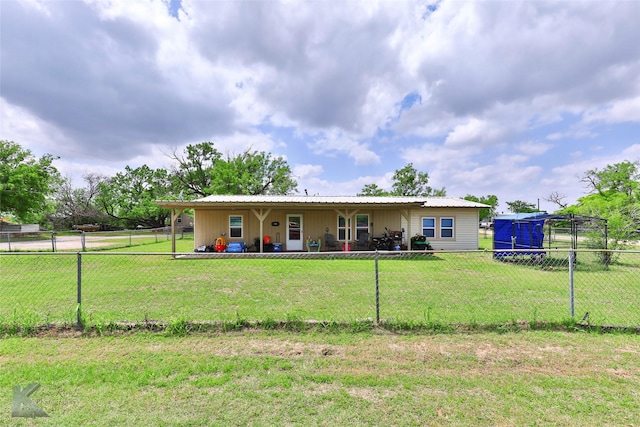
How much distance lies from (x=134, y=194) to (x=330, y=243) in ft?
120

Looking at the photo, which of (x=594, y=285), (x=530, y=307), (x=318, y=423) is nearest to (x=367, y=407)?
(x=318, y=423)

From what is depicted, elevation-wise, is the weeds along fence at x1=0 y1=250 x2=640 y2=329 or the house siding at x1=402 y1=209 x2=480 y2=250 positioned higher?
the house siding at x1=402 y1=209 x2=480 y2=250

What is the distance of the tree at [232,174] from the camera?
30578 mm

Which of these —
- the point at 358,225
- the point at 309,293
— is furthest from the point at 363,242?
the point at 309,293

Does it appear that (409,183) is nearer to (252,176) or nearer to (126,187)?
(252,176)

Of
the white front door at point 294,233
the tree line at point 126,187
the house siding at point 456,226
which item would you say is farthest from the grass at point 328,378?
the tree line at point 126,187

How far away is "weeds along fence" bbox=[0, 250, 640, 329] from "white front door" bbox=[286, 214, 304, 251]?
5.60 metres

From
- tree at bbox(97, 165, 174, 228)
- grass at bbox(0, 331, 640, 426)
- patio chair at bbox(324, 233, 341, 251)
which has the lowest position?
grass at bbox(0, 331, 640, 426)

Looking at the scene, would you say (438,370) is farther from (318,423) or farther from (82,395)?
(82,395)

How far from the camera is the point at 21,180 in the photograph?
26.2 metres

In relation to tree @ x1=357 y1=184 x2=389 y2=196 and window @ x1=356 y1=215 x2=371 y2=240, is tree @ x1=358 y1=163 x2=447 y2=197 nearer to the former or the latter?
tree @ x1=357 y1=184 x2=389 y2=196

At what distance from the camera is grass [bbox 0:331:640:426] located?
2.48 meters

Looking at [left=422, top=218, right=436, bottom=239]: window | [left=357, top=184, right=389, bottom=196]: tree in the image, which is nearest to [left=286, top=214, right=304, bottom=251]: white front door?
[left=422, top=218, right=436, bottom=239]: window

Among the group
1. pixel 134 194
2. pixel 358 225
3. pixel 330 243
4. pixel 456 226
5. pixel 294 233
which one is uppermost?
pixel 134 194
